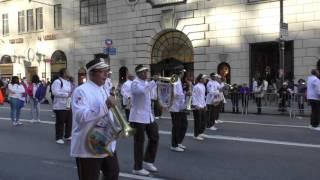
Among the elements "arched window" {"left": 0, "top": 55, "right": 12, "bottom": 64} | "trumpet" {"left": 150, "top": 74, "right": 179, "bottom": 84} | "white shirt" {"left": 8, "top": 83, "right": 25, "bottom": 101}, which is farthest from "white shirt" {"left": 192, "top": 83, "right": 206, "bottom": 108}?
"arched window" {"left": 0, "top": 55, "right": 12, "bottom": 64}

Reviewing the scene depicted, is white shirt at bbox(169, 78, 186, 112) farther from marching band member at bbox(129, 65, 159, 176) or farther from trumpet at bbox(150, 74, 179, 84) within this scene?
marching band member at bbox(129, 65, 159, 176)

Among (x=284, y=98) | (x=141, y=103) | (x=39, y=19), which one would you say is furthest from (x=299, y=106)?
(x=39, y=19)

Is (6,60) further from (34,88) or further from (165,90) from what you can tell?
(165,90)

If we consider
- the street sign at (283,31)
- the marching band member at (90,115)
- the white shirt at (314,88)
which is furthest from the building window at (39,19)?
the marching band member at (90,115)

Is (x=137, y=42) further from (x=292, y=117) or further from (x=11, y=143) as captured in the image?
(x=11, y=143)

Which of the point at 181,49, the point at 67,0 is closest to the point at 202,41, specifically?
the point at 181,49

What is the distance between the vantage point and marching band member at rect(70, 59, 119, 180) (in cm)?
482

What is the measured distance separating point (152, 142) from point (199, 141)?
12.1ft

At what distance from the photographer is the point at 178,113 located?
10242 mm

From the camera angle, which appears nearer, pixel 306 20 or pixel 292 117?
pixel 292 117

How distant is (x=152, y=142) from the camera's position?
27.0ft

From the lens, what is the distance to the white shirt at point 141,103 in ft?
26.5

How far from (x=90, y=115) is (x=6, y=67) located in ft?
135

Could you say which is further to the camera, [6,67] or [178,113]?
[6,67]
